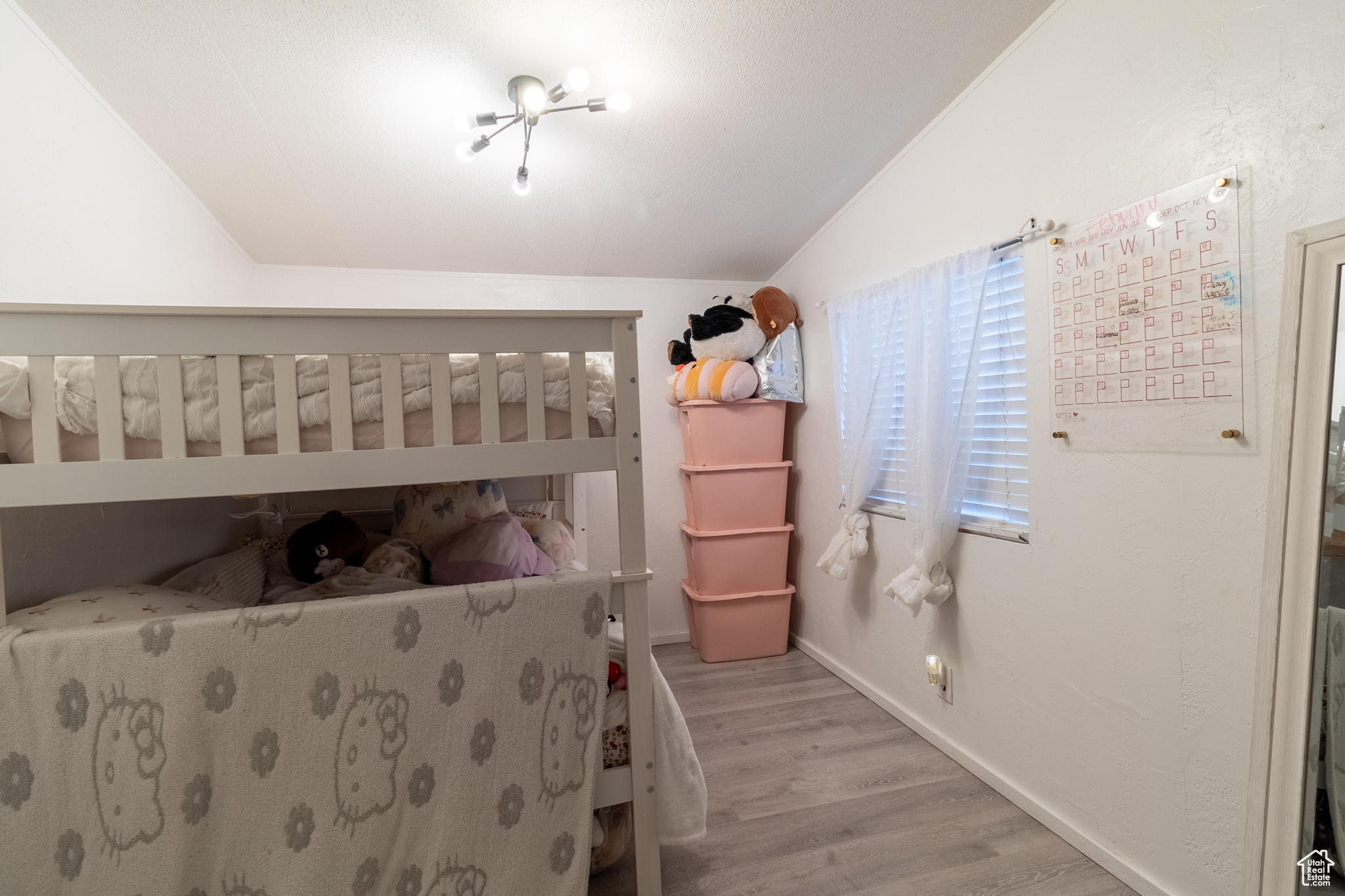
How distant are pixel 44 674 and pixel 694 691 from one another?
2.04 m

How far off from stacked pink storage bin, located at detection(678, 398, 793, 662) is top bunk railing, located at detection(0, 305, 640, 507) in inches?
65.7

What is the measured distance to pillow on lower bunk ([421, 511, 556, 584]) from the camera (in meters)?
1.83

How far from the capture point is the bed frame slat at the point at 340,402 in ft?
3.62

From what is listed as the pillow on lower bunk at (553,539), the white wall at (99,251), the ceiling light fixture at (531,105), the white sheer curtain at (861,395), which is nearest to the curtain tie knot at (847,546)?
the white sheer curtain at (861,395)

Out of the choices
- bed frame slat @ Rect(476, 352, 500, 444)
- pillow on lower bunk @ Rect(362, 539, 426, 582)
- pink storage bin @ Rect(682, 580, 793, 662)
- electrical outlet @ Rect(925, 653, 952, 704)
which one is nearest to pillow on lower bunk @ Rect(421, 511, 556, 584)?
pillow on lower bunk @ Rect(362, 539, 426, 582)

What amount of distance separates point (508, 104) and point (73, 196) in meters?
1.15

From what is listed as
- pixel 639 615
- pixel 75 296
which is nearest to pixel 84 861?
pixel 639 615

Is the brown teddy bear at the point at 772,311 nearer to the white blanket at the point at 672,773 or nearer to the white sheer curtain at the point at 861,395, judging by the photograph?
the white sheer curtain at the point at 861,395

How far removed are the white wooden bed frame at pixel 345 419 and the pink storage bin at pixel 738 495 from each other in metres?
1.60

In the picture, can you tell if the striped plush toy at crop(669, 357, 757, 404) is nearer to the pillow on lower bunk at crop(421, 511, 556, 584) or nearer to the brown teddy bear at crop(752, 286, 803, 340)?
the brown teddy bear at crop(752, 286, 803, 340)

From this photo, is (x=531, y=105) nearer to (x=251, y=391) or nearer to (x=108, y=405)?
(x=251, y=391)

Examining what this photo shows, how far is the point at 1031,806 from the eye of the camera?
1.61m

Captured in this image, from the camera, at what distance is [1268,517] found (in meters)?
1.07

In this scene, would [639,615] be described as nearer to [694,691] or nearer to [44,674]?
[44,674]
